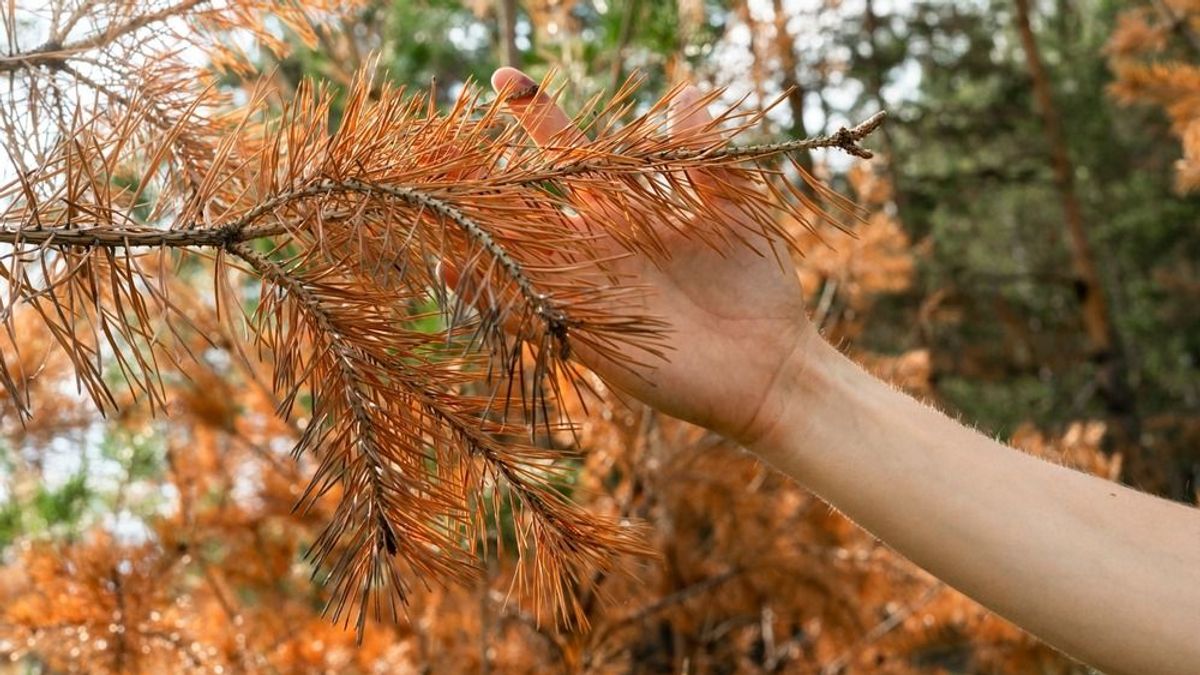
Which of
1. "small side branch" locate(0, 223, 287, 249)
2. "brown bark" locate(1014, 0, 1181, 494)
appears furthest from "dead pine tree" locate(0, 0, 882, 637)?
"brown bark" locate(1014, 0, 1181, 494)

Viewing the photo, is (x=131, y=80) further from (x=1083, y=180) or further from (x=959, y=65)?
(x=1083, y=180)

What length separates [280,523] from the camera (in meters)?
2.08

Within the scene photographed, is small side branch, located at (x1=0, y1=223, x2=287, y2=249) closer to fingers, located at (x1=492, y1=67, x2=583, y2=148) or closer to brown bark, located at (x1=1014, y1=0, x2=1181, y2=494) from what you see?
fingers, located at (x1=492, y1=67, x2=583, y2=148)

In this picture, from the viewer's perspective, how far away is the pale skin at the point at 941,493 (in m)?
0.65

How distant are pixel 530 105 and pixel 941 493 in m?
0.34

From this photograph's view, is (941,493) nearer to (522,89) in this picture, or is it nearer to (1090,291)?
(522,89)

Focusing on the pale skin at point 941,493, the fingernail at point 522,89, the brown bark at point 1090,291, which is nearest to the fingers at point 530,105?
the fingernail at point 522,89

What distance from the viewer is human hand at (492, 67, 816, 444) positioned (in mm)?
598

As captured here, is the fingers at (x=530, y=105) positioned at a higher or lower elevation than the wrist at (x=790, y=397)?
higher

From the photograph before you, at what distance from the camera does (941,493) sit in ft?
2.21

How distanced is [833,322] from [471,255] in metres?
2.02

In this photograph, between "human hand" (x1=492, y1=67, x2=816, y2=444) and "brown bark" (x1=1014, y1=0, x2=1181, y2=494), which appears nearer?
"human hand" (x1=492, y1=67, x2=816, y2=444)

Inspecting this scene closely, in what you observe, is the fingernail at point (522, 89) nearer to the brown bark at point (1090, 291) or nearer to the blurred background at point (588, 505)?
the blurred background at point (588, 505)

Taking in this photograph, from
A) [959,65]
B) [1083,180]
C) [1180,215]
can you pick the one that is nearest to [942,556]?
[959,65]
